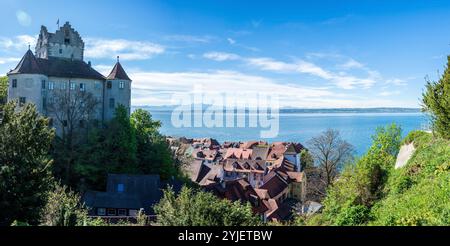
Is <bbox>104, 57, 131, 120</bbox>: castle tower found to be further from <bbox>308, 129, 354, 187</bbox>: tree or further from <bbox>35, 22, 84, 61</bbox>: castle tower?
<bbox>308, 129, 354, 187</bbox>: tree

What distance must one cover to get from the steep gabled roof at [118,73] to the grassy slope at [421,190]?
103 ft

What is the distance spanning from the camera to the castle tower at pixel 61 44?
139 ft

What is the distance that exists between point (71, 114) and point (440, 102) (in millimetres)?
33459

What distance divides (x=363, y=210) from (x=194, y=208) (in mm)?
7213

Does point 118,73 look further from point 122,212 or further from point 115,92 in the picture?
point 122,212

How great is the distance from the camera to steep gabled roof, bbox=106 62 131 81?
42.7m

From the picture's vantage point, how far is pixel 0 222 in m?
15.0

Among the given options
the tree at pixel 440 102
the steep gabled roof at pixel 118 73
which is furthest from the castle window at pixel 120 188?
the tree at pixel 440 102

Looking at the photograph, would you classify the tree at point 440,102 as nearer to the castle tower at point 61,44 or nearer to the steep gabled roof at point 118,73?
the steep gabled roof at point 118,73

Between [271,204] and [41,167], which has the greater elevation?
[41,167]

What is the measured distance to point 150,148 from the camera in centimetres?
4075

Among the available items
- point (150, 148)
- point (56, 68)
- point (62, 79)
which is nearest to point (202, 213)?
point (150, 148)

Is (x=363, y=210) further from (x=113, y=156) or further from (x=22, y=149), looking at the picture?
(x=113, y=156)
